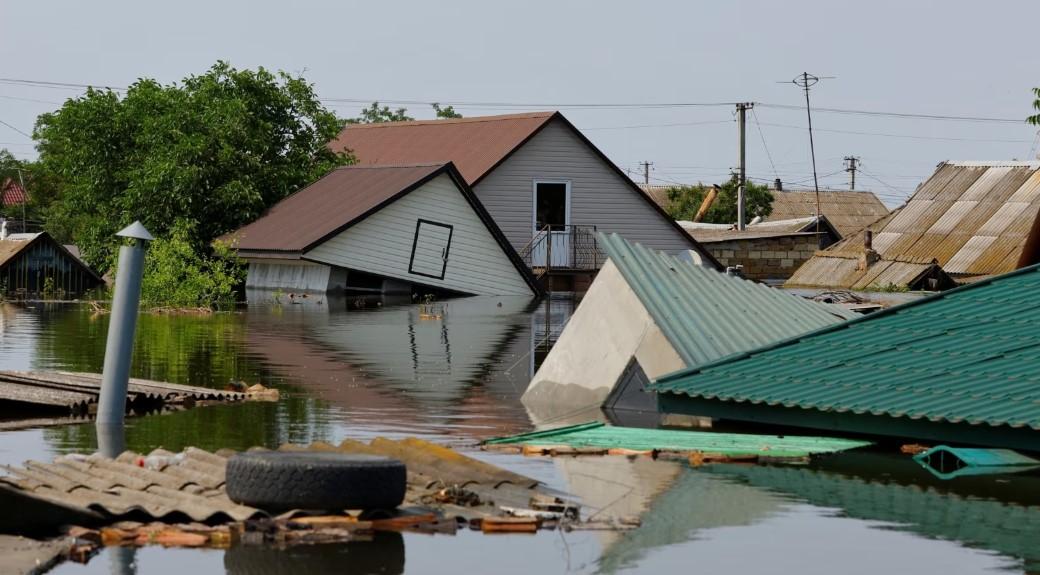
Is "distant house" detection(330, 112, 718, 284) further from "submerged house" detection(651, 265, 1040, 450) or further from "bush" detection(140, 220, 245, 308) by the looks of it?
"submerged house" detection(651, 265, 1040, 450)

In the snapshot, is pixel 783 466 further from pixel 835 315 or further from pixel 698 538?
pixel 835 315

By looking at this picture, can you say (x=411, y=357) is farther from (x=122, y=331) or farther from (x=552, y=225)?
(x=552, y=225)

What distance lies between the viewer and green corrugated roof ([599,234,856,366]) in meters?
20.0

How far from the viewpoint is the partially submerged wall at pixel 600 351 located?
20125mm

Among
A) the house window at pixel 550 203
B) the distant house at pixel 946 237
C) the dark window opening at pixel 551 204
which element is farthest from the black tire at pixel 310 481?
the dark window opening at pixel 551 204

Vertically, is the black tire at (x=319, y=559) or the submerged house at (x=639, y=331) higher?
the submerged house at (x=639, y=331)

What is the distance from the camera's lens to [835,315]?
23.7 metres

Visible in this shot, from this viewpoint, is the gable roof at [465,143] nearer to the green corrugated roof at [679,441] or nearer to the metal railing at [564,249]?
the metal railing at [564,249]

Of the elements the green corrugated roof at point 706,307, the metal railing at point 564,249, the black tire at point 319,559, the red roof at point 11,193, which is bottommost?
the black tire at point 319,559

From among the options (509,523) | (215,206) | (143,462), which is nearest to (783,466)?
(509,523)

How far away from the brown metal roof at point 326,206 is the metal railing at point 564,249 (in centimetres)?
538

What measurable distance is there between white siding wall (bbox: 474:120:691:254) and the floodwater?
2568cm

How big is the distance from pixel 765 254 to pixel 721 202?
22.6 m

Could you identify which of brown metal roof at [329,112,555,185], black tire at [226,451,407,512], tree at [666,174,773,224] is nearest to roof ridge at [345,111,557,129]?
brown metal roof at [329,112,555,185]
